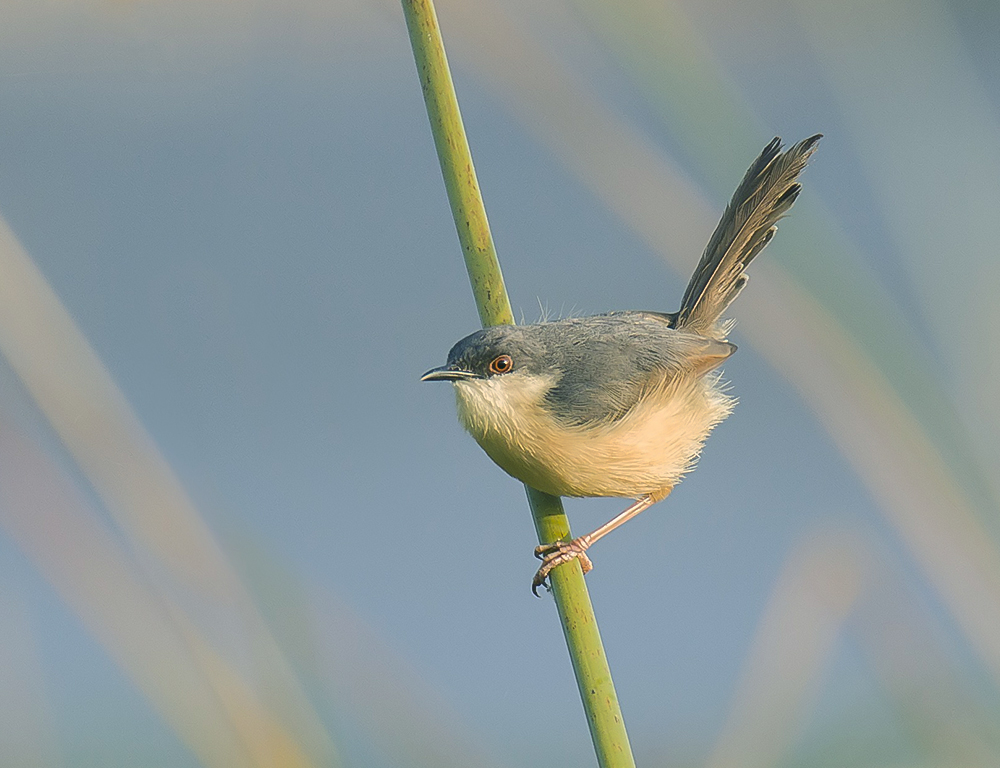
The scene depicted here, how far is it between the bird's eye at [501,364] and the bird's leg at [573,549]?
34cm

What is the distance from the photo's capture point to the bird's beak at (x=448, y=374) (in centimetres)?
180

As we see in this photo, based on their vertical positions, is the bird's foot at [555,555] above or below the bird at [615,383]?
below

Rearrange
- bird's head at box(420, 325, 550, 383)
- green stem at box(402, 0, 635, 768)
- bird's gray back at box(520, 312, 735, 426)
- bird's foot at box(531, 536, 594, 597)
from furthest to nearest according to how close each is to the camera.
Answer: bird's gray back at box(520, 312, 735, 426), bird's head at box(420, 325, 550, 383), bird's foot at box(531, 536, 594, 597), green stem at box(402, 0, 635, 768)

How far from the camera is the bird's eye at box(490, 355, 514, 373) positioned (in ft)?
6.04

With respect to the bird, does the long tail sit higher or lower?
higher

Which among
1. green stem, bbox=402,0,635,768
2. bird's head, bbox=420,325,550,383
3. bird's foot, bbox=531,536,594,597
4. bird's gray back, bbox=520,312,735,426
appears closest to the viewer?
green stem, bbox=402,0,635,768

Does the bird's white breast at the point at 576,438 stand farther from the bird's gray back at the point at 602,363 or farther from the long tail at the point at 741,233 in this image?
the long tail at the point at 741,233

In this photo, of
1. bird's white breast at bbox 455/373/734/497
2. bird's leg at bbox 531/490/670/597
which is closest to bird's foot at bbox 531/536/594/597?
bird's leg at bbox 531/490/670/597

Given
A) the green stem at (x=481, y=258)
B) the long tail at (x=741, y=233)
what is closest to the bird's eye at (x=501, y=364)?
the green stem at (x=481, y=258)

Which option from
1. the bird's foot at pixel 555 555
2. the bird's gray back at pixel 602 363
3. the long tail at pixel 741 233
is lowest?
the bird's foot at pixel 555 555

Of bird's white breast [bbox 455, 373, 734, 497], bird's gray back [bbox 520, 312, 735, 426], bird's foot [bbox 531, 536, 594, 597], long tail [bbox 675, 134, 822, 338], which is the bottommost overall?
bird's foot [bbox 531, 536, 594, 597]

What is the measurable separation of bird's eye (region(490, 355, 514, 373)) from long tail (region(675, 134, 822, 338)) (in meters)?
0.56

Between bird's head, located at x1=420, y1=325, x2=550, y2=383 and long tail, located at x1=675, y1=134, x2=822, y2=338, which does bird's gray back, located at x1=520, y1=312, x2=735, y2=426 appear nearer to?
bird's head, located at x1=420, y1=325, x2=550, y2=383

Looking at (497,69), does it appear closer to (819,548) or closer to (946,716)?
(819,548)
